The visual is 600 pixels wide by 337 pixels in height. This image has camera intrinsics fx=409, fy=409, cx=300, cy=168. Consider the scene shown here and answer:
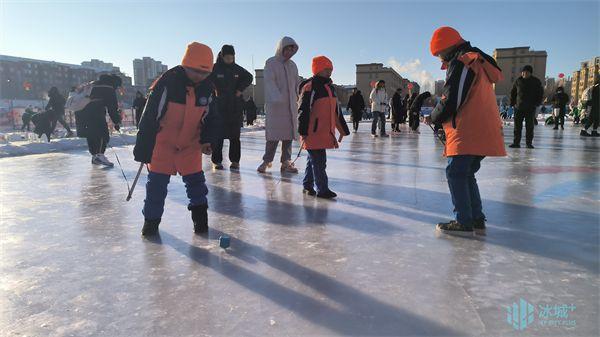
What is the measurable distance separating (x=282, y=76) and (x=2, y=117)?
1988cm

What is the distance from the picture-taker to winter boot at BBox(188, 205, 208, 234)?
317 cm

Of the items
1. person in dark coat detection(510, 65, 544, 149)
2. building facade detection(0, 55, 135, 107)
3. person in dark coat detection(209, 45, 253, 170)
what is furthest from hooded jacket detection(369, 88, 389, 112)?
building facade detection(0, 55, 135, 107)

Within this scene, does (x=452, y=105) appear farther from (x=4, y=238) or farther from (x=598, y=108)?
(x=598, y=108)

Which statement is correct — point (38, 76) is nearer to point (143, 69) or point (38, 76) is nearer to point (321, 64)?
point (143, 69)

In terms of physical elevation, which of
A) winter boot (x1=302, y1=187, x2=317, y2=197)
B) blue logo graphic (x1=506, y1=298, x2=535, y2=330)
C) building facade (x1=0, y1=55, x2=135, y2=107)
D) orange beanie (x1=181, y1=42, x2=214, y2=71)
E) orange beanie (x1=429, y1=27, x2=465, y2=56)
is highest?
building facade (x1=0, y1=55, x2=135, y2=107)

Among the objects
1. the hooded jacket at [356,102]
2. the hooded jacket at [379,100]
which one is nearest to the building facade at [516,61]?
the hooded jacket at [356,102]

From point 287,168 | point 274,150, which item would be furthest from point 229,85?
point 287,168

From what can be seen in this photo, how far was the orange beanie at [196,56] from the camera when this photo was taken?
9.94 feet

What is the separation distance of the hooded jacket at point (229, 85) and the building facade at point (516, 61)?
84702 millimetres

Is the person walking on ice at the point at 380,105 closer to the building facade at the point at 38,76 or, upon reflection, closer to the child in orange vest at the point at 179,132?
the child in orange vest at the point at 179,132

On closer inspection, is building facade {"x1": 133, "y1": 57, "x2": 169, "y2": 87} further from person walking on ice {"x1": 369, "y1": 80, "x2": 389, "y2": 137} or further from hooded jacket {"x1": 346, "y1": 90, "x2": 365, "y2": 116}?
person walking on ice {"x1": 369, "y1": 80, "x2": 389, "y2": 137}

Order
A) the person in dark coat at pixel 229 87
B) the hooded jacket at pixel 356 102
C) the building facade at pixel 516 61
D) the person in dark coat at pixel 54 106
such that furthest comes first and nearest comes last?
the building facade at pixel 516 61 → the hooded jacket at pixel 356 102 → the person in dark coat at pixel 54 106 → the person in dark coat at pixel 229 87

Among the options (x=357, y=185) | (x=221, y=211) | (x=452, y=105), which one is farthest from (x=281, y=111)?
(x=452, y=105)

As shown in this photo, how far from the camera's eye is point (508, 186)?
4.75 metres
